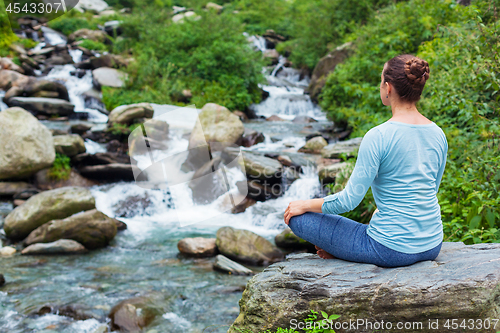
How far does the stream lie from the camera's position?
3.97m

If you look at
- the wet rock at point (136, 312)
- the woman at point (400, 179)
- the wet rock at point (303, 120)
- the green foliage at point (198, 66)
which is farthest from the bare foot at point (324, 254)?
the wet rock at point (303, 120)

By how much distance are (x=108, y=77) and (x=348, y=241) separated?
15083 mm

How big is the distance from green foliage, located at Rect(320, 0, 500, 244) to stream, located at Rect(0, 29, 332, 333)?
2.54 metres

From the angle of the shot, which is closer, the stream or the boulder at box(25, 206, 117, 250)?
the stream

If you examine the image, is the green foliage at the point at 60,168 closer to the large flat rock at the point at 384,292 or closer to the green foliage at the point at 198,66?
the green foliage at the point at 198,66

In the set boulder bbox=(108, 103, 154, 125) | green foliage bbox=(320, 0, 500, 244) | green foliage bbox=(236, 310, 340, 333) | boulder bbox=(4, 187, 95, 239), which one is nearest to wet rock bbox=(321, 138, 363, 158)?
green foliage bbox=(320, 0, 500, 244)

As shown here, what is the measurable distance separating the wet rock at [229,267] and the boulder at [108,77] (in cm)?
1178

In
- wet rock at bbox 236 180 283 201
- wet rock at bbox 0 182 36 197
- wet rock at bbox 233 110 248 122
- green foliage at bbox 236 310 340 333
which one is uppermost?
green foliage at bbox 236 310 340 333

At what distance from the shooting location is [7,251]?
5613mm

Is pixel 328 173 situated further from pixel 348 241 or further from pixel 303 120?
pixel 303 120

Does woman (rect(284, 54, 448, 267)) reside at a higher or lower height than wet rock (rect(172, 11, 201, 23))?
higher

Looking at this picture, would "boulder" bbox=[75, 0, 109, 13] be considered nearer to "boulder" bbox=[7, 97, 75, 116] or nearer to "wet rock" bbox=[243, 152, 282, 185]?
"boulder" bbox=[7, 97, 75, 116]

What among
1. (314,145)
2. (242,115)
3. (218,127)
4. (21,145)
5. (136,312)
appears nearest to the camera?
(136,312)

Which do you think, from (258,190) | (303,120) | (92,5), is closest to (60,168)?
(258,190)
